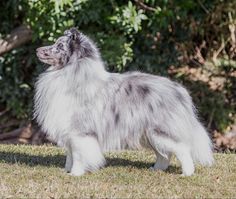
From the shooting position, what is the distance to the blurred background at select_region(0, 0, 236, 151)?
10.7 m

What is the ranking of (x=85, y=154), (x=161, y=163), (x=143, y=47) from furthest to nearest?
(x=143, y=47) → (x=161, y=163) → (x=85, y=154)

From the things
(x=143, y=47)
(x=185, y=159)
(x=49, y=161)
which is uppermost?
(x=143, y=47)

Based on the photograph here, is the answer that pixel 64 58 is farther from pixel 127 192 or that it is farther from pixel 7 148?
pixel 7 148

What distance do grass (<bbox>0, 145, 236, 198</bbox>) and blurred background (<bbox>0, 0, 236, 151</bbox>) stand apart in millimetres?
3292

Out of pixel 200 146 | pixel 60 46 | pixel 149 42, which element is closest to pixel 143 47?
pixel 149 42

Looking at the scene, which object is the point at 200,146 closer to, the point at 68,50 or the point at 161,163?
the point at 161,163

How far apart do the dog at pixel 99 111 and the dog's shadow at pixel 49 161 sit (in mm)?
616

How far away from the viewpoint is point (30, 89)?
12.3 meters

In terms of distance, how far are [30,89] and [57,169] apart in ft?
17.7

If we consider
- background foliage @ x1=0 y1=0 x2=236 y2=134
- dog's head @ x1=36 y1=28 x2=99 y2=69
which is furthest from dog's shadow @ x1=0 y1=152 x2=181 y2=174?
background foliage @ x1=0 y1=0 x2=236 y2=134

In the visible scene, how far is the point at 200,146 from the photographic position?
23.1 feet

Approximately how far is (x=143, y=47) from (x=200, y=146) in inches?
210

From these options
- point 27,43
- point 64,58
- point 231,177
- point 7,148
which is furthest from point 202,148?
point 27,43

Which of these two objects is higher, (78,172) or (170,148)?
(170,148)
